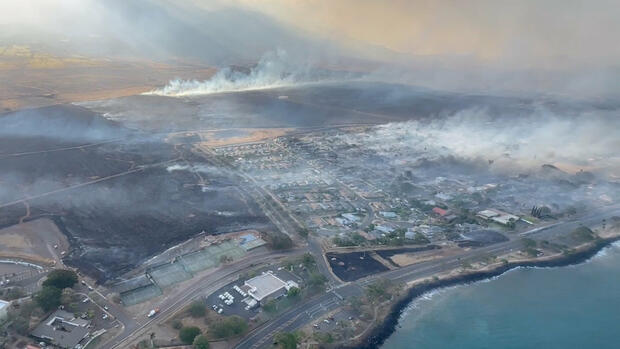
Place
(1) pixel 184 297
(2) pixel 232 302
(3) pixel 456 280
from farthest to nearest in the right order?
(3) pixel 456 280 → (1) pixel 184 297 → (2) pixel 232 302

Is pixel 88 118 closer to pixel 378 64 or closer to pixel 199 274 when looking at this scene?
pixel 199 274

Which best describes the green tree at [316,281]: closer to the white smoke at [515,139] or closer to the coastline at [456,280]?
the coastline at [456,280]

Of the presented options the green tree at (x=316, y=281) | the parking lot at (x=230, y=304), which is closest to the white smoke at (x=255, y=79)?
the parking lot at (x=230, y=304)

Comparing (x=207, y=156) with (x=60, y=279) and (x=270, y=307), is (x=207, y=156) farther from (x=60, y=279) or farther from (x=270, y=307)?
(x=270, y=307)

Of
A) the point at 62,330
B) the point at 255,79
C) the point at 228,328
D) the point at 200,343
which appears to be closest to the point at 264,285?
the point at 228,328

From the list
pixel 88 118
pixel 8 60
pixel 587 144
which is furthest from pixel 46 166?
pixel 587 144

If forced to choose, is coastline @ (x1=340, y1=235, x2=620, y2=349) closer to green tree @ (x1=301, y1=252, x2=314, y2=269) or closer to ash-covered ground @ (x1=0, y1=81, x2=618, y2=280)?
green tree @ (x1=301, y1=252, x2=314, y2=269)

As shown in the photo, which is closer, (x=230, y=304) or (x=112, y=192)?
(x=230, y=304)

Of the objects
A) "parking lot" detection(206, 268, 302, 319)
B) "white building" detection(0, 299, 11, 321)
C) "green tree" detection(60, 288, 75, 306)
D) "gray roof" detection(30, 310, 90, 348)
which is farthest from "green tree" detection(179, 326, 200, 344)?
"white building" detection(0, 299, 11, 321)
